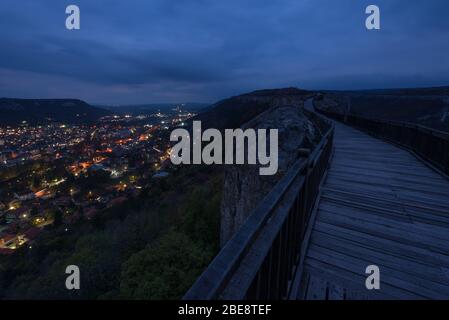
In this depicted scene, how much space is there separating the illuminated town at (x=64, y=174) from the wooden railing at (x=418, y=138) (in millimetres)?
40084

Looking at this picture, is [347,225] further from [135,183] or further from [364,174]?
[135,183]

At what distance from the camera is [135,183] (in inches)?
2226

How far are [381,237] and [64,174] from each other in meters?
82.8

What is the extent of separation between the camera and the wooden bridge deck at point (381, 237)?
8.66ft

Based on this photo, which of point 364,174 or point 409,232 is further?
point 364,174

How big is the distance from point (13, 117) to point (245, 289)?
18178 cm

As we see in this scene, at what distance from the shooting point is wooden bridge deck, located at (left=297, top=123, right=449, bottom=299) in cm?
264

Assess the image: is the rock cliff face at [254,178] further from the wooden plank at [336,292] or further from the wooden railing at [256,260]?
the wooden railing at [256,260]

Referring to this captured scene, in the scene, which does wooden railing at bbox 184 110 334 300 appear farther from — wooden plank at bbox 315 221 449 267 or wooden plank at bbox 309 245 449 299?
wooden plank at bbox 315 221 449 267

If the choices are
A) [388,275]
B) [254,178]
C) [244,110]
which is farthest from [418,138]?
[244,110]

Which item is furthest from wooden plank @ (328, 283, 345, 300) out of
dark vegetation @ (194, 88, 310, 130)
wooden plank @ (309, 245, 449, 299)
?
dark vegetation @ (194, 88, 310, 130)

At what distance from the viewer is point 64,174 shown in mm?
68000

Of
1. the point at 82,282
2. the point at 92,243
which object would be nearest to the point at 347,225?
the point at 82,282

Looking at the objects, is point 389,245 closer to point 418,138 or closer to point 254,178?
point 254,178
